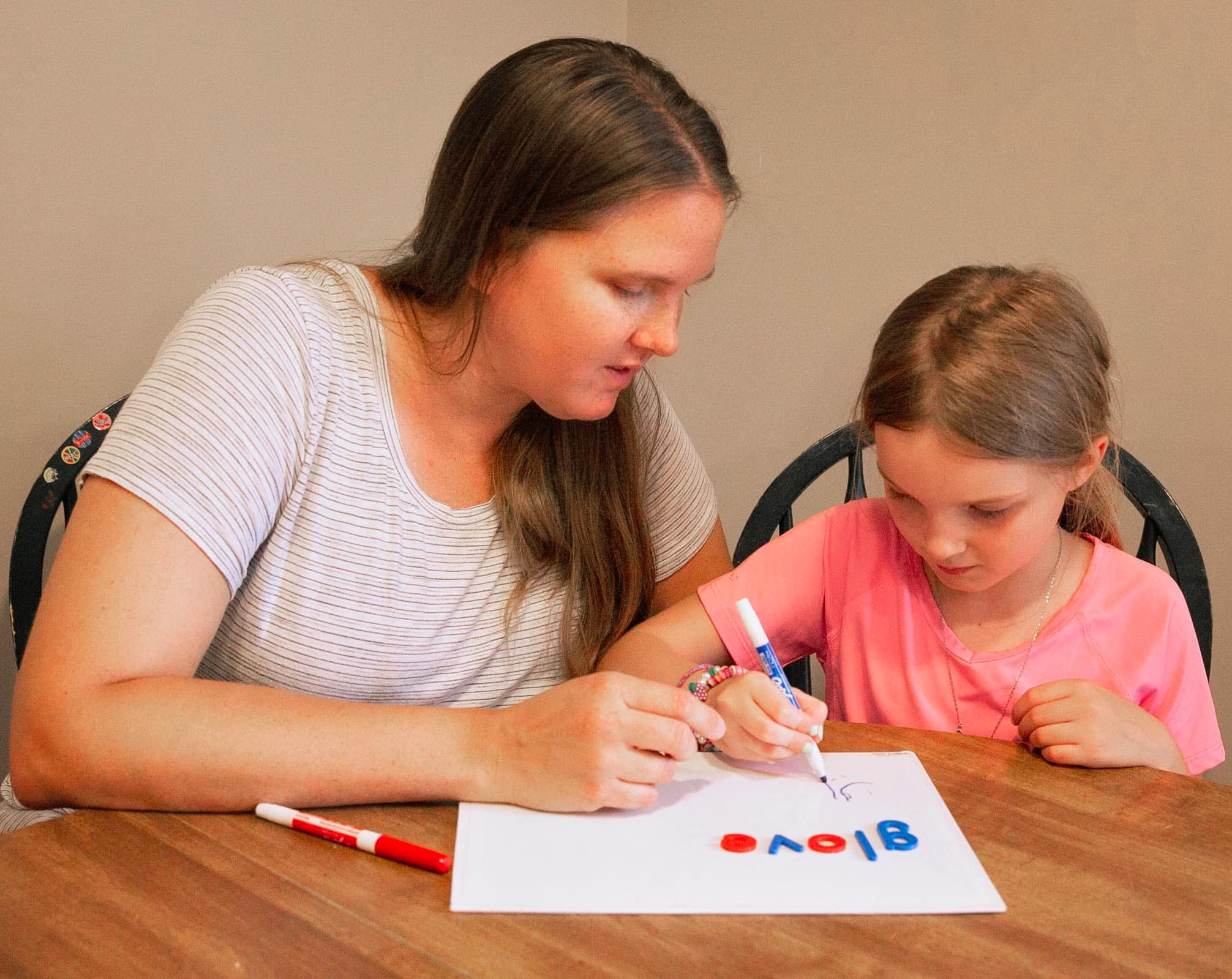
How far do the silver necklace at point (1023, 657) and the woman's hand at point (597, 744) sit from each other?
1.37 ft

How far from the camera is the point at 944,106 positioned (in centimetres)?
192

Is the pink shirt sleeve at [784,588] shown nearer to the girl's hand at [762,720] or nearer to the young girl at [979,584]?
the young girl at [979,584]

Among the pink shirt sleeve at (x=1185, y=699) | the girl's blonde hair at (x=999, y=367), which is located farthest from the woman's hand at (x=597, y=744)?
the pink shirt sleeve at (x=1185, y=699)

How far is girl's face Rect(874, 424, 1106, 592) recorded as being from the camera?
104 centimetres

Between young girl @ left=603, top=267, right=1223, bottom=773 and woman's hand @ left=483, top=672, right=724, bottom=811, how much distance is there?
8 centimetres

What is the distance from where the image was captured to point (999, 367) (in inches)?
42.1

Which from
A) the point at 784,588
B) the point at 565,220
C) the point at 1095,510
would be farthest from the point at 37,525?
the point at 1095,510

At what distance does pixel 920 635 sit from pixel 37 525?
3.41ft

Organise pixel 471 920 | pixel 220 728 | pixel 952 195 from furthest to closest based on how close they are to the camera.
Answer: pixel 952 195 < pixel 220 728 < pixel 471 920

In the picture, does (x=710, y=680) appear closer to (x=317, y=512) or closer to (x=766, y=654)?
(x=766, y=654)

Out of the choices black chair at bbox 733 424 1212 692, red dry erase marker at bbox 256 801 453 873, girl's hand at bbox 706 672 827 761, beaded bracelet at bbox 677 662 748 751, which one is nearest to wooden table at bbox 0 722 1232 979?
red dry erase marker at bbox 256 801 453 873

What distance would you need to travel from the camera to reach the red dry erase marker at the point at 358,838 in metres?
0.76

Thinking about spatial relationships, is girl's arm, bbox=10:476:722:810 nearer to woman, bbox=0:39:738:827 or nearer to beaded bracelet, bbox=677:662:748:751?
woman, bbox=0:39:738:827

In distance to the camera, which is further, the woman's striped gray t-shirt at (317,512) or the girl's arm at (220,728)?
the woman's striped gray t-shirt at (317,512)
